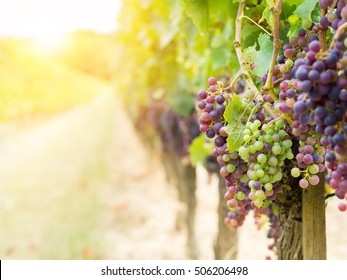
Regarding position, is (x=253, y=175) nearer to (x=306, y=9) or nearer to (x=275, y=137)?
(x=275, y=137)

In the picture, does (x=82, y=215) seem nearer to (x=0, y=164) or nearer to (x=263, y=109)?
(x=263, y=109)

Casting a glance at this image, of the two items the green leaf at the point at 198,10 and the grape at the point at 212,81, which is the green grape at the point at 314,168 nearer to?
the grape at the point at 212,81

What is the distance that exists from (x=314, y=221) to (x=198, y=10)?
2.94ft

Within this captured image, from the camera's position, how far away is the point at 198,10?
186 cm

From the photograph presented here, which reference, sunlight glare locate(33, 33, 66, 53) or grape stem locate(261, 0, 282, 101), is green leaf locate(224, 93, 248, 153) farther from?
sunlight glare locate(33, 33, 66, 53)

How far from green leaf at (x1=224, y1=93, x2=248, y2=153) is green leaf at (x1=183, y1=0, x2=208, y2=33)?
1.91ft

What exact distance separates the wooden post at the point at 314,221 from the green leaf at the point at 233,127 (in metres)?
0.40

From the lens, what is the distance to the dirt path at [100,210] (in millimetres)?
6180

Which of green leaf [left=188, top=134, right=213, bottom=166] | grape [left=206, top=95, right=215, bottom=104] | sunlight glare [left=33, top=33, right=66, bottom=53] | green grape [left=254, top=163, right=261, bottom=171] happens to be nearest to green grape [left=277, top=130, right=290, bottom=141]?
green grape [left=254, top=163, right=261, bottom=171]

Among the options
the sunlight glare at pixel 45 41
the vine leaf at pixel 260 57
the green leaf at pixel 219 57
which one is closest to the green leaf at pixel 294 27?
the vine leaf at pixel 260 57

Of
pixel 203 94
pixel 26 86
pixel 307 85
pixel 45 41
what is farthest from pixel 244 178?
pixel 45 41
